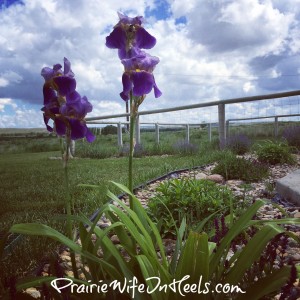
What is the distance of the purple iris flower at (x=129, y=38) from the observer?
142cm

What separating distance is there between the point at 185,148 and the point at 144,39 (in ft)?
23.2

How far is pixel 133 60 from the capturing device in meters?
1.35

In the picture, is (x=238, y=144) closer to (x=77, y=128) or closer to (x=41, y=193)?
(x=41, y=193)

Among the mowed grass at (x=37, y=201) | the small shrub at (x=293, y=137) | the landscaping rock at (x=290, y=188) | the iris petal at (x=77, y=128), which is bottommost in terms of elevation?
the mowed grass at (x=37, y=201)

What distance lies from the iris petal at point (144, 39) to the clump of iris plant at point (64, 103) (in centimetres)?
31

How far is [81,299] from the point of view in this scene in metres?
1.36

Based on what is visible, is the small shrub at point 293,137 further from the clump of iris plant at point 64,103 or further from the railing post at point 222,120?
the clump of iris plant at point 64,103

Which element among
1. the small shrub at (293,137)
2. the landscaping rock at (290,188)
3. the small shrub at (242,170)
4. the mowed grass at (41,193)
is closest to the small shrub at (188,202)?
the mowed grass at (41,193)

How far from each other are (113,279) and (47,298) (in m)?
0.28

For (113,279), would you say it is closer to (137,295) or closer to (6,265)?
(137,295)

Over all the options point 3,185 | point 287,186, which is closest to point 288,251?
point 287,186

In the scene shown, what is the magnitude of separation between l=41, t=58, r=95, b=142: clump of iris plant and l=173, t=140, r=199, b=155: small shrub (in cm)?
689

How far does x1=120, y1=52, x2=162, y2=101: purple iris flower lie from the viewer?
1.34 metres

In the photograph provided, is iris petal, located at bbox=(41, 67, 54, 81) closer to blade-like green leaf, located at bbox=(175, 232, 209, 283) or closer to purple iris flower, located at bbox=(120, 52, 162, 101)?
purple iris flower, located at bbox=(120, 52, 162, 101)
